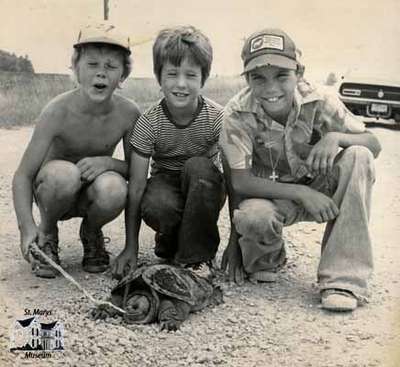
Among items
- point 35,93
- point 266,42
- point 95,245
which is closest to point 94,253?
point 95,245

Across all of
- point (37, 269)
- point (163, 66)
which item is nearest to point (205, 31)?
point (163, 66)

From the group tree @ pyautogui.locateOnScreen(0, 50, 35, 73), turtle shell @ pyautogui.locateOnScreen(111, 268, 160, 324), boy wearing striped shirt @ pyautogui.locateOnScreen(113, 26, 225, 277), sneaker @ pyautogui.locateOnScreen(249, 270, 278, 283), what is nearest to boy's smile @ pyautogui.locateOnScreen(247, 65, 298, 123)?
boy wearing striped shirt @ pyautogui.locateOnScreen(113, 26, 225, 277)

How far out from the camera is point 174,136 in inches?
111

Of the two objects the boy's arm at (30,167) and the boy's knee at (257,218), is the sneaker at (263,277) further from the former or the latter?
the boy's arm at (30,167)

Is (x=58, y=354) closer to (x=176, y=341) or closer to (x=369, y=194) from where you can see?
(x=176, y=341)

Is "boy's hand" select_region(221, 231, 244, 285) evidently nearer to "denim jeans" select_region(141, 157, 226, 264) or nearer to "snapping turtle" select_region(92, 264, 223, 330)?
"denim jeans" select_region(141, 157, 226, 264)

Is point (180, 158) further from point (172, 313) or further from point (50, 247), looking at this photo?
point (172, 313)

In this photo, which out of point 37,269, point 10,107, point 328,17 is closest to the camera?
point 37,269

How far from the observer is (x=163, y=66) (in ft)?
8.98

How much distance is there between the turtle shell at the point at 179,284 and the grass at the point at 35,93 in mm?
3279

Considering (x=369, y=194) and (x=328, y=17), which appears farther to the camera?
(x=328, y=17)

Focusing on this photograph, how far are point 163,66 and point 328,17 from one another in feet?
2.46

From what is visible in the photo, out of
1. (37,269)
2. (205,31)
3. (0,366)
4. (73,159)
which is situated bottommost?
(0,366)

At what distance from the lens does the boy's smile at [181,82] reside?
2.69 metres
